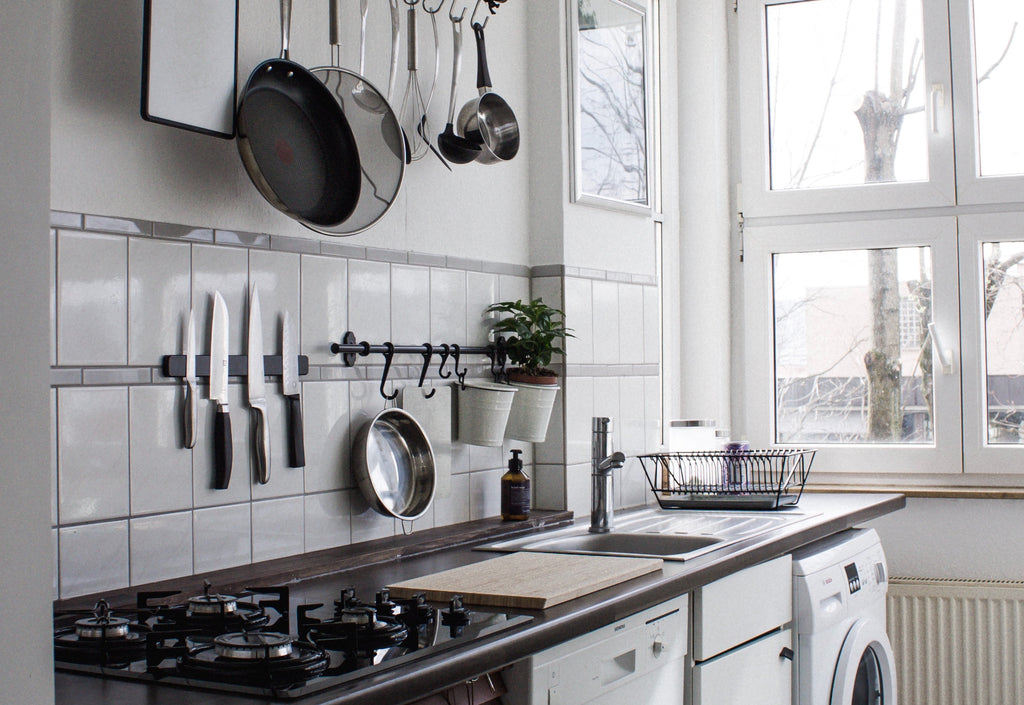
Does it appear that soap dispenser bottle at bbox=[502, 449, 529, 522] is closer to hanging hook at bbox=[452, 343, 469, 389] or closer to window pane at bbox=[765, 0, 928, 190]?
hanging hook at bbox=[452, 343, 469, 389]

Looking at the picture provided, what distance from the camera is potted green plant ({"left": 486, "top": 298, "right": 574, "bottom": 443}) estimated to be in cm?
247

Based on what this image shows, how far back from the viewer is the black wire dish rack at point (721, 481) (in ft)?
9.04

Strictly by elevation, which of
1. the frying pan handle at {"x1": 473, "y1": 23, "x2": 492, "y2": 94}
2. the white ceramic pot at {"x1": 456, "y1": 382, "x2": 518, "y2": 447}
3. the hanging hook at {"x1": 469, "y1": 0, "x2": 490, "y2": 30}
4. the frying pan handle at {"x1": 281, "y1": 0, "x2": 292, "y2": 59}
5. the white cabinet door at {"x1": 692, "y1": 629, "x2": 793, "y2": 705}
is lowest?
the white cabinet door at {"x1": 692, "y1": 629, "x2": 793, "y2": 705}

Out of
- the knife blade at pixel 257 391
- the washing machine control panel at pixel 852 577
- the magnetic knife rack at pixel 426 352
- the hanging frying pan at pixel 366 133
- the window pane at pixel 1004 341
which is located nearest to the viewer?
the knife blade at pixel 257 391

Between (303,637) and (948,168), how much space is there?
106 inches

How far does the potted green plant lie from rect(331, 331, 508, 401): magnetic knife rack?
0.12 ft

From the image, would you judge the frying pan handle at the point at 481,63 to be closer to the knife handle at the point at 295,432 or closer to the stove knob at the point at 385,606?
the knife handle at the point at 295,432

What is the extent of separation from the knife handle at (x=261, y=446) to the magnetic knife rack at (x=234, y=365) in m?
0.07

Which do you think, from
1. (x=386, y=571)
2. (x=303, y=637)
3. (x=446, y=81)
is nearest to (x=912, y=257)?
(x=446, y=81)

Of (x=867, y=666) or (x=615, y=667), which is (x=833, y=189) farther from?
(x=615, y=667)

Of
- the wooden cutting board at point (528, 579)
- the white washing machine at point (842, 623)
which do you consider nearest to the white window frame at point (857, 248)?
the white washing machine at point (842, 623)

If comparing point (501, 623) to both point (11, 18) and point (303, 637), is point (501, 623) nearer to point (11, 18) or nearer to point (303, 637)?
point (303, 637)

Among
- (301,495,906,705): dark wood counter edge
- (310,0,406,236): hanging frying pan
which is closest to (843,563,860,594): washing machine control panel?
(301,495,906,705): dark wood counter edge

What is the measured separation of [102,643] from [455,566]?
0.78 meters
